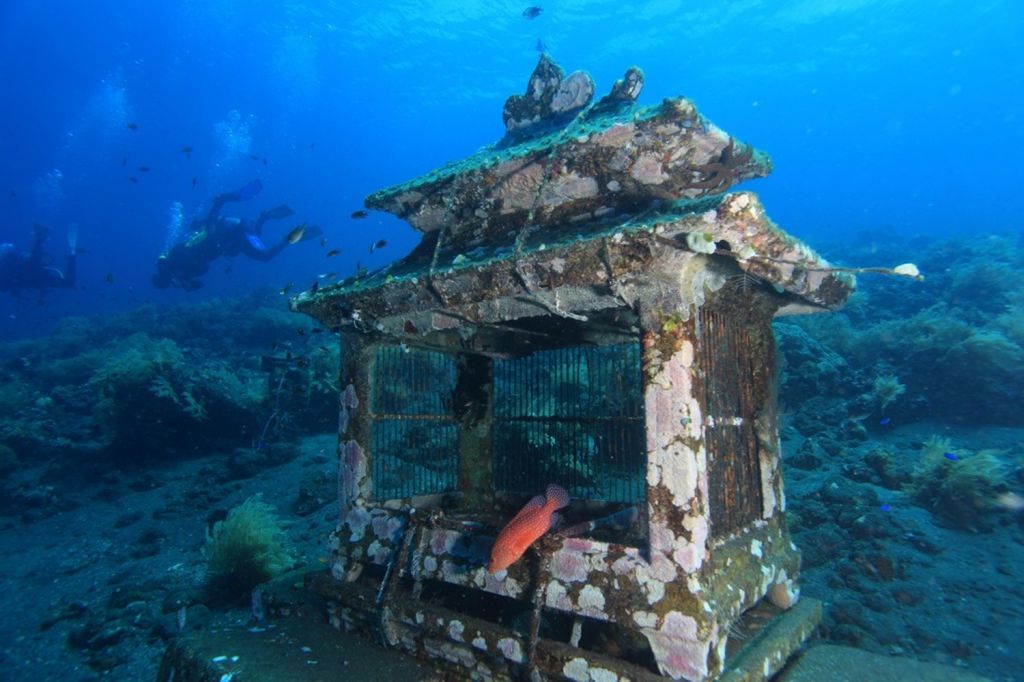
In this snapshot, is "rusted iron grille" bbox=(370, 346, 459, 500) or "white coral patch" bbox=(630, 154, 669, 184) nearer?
"white coral patch" bbox=(630, 154, 669, 184)

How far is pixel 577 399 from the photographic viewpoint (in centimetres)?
546

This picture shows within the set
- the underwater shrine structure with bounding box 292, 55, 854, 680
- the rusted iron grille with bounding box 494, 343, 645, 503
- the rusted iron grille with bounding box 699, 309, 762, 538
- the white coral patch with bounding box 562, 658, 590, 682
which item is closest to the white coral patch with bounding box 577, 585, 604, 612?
the underwater shrine structure with bounding box 292, 55, 854, 680

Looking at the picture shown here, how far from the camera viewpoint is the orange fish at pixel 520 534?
3.61 metres

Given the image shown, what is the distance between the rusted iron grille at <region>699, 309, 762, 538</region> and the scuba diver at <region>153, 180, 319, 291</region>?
19.5 metres

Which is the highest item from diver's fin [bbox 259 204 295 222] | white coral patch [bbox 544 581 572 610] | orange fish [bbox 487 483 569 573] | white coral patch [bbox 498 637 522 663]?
diver's fin [bbox 259 204 295 222]

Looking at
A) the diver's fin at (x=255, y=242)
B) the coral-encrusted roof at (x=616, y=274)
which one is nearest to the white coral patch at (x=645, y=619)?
the coral-encrusted roof at (x=616, y=274)

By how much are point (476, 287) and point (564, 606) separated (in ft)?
7.50

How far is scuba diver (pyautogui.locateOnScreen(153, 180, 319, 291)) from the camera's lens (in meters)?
21.3

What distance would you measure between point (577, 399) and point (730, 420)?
160 centimetres

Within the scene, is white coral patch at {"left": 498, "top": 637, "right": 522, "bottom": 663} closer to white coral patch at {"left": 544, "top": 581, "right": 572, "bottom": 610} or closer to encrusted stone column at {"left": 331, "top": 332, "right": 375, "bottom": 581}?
white coral patch at {"left": 544, "top": 581, "right": 572, "bottom": 610}

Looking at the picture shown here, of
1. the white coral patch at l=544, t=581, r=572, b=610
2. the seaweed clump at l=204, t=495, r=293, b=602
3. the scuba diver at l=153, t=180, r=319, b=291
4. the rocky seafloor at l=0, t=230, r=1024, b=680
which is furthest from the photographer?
the scuba diver at l=153, t=180, r=319, b=291

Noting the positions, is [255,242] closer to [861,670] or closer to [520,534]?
[520,534]

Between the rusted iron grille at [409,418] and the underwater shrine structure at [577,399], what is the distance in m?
0.03

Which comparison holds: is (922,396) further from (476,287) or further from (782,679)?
(476,287)
